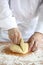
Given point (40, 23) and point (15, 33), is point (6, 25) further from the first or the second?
point (40, 23)

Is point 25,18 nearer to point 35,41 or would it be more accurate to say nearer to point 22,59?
point 35,41

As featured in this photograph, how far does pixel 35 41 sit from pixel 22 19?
0.64 ft

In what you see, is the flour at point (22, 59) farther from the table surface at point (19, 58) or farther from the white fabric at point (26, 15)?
the white fabric at point (26, 15)

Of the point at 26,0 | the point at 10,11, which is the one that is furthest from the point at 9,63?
the point at 26,0

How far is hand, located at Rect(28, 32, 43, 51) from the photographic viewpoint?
979 millimetres

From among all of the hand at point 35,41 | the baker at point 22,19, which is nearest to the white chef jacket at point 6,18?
the baker at point 22,19

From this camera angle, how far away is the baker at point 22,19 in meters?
1.05

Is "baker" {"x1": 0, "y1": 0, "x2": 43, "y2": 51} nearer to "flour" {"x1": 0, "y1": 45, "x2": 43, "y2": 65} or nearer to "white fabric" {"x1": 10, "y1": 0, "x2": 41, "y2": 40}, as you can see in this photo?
"white fabric" {"x1": 10, "y1": 0, "x2": 41, "y2": 40}

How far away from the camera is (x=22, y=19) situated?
1155mm

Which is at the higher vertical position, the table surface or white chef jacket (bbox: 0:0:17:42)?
white chef jacket (bbox: 0:0:17:42)

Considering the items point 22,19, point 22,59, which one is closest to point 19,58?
point 22,59

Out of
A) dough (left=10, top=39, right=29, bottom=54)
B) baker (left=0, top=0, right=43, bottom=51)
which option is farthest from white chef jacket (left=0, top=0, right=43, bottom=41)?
dough (left=10, top=39, right=29, bottom=54)

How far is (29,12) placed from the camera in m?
1.16

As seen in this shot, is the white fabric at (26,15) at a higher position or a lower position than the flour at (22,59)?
higher
